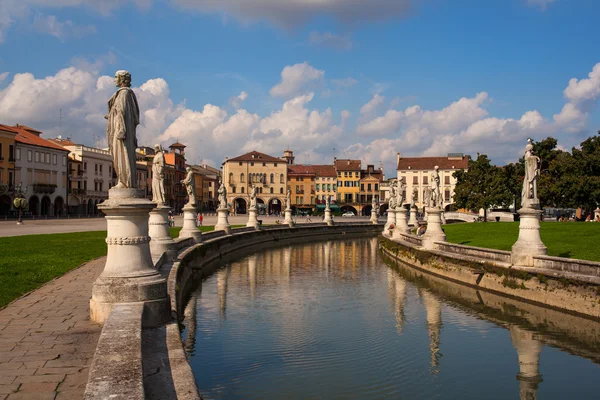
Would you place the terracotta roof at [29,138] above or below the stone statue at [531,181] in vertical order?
above

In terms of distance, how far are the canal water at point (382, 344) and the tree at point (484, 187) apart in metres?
49.9

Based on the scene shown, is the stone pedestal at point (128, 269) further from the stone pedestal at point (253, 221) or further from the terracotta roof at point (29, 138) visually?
the terracotta roof at point (29, 138)

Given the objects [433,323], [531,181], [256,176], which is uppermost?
[256,176]

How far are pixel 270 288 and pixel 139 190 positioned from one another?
11.8 meters

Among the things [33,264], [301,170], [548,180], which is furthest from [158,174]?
[301,170]

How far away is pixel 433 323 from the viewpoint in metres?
15.0

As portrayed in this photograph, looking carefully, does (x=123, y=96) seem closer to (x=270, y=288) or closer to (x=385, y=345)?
(x=385, y=345)

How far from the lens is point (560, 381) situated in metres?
10.3

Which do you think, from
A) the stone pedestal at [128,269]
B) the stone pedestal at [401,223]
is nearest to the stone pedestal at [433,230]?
the stone pedestal at [401,223]

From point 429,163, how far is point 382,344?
99.9 m

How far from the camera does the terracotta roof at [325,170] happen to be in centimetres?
11994

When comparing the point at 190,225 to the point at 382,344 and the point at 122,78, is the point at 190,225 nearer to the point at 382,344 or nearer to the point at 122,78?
the point at 382,344

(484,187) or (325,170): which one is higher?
(325,170)

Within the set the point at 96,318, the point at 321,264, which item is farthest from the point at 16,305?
the point at 321,264
